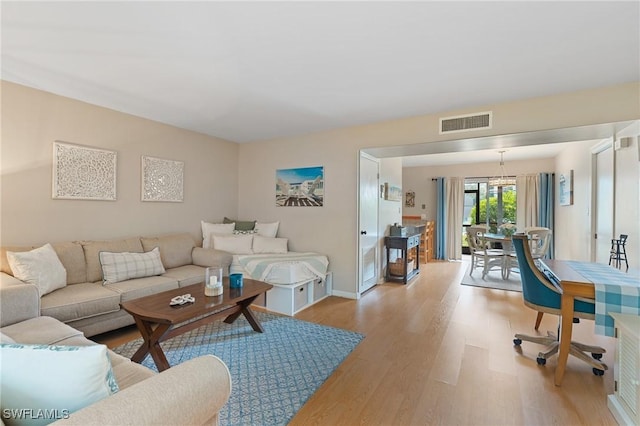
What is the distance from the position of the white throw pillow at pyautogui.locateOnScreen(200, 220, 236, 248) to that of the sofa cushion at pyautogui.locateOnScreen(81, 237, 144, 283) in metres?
1.08

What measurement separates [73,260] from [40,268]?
16.1 inches

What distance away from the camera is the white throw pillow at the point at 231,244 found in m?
4.03

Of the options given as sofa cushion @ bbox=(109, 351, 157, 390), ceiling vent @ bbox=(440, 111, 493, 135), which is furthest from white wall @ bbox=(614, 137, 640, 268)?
sofa cushion @ bbox=(109, 351, 157, 390)

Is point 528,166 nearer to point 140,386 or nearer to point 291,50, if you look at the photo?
point 291,50

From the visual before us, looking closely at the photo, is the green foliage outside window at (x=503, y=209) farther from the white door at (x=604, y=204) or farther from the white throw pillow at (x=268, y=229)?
the white throw pillow at (x=268, y=229)

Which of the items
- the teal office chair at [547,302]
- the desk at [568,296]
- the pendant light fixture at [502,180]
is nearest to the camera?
the desk at [568,296]

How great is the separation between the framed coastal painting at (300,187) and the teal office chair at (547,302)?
256cm

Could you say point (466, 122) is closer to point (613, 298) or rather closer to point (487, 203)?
point (613, 298)

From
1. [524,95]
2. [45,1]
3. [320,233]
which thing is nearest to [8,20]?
[45,1]

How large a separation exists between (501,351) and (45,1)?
4.07 meters

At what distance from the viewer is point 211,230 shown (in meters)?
4.26

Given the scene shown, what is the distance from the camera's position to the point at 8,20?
69.8 inches

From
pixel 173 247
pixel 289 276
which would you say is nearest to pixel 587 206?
pixel 289 276

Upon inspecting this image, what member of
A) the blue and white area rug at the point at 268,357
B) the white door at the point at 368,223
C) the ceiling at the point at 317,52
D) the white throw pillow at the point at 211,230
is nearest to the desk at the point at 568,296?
the blue and white area rug at the point at 268,357
